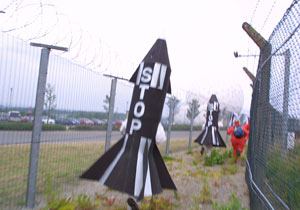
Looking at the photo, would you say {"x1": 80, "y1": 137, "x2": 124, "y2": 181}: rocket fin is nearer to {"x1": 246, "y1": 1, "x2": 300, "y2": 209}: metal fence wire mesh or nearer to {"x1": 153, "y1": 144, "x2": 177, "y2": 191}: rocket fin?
{"x1": 153, "y1": 144, "x2": 177, "y2": 191}: rocket fin

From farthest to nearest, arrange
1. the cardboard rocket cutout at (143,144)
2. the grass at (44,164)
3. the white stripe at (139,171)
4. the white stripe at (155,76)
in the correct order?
1. the grass at (44,164)
2. the white stripe at (155,76)
3. the cardboard rocket cutout at (143,144)
4. the white stripe at (139,171)

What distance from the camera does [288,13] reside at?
2643 millimetres

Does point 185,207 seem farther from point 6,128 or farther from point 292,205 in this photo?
point 6,128

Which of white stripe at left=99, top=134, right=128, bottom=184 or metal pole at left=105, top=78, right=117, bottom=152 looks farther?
A: metal pole at left=105, top=78, right=117, bottom=152

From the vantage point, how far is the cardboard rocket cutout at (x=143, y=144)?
3027 mm

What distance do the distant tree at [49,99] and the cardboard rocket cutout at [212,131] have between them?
565 centimetres

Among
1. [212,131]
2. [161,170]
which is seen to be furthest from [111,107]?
[212,131]

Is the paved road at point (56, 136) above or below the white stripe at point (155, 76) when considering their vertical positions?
below

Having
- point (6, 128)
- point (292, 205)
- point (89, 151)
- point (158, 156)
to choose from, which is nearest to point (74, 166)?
point (89, 151)

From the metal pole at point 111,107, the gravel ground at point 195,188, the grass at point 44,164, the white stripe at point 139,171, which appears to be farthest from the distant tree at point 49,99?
the metal pole at point 111,107

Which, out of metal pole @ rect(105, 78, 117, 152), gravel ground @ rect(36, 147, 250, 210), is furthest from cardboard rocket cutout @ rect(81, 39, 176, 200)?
metal pole @ rect(105, 78, 117, 152)

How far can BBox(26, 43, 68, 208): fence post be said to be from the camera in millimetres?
3748

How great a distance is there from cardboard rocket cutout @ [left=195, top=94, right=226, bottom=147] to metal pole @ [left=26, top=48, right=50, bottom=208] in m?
5.89

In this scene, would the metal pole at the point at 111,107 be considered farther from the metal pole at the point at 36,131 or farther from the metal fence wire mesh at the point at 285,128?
the metal fence wire mesh at the point at 285,128
